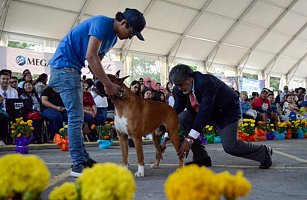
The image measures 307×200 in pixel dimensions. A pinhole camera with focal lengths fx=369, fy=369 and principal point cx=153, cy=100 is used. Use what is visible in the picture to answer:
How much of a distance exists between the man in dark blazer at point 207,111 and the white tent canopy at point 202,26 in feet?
34.5

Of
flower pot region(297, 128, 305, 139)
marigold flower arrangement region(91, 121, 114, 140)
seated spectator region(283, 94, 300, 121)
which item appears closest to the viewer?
marigold flower arrangement region(91, 121, 114, 140)

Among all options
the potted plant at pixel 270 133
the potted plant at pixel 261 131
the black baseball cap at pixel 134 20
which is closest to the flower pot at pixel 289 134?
the potted plant at pixel 270 133

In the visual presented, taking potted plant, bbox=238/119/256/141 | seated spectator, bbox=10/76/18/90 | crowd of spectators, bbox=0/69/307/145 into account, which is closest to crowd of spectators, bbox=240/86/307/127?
potted plant, bbox=238/119/256/141

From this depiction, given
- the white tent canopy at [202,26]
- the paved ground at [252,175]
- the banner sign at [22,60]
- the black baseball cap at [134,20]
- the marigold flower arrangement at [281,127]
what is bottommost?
the paved ground at [252,175]

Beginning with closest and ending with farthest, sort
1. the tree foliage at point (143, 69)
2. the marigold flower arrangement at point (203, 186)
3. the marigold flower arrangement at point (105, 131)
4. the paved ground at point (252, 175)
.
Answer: the marigold flower arrangement at point (203, 186), the paved ground at point (252, 175), the marigold flower arrangement at point (105, 131), the tree foliage at point (143, 69)

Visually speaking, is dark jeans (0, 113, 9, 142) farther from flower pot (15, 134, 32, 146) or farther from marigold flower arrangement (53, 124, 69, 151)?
flower pot (15, 134, 32, 146)

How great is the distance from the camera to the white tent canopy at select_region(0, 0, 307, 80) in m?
14.5

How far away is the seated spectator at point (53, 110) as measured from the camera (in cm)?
776

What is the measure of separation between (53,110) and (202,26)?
42.8 ft

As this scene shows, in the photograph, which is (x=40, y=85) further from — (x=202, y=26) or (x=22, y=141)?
(x=202, y=26)

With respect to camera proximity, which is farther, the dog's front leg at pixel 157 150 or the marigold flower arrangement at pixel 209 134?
the marigold flower arrangement at pixel 209 134

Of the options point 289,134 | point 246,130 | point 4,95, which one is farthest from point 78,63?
point 289,134

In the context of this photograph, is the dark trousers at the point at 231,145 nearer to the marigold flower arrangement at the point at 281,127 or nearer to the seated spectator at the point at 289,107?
the marigold flower arrangement at the point at 281,127

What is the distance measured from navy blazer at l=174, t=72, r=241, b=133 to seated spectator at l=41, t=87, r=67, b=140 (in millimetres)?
3676
